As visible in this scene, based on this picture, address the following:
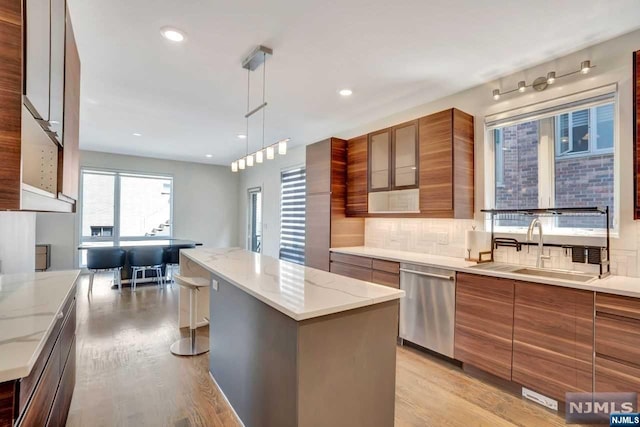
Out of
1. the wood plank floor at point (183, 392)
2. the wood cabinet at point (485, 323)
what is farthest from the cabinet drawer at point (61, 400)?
the wood cabinet at point (485, 323)

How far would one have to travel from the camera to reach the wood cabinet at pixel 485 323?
2410mm

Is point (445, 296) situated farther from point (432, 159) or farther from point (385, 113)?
point (385, 113)

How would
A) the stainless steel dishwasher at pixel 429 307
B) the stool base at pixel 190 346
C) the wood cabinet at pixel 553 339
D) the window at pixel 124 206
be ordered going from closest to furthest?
1. the wood cabinet at pixel 553 339
2. the stainless steel dishwasher at pixel 429 307
3. the stool base at pixel 190 346
4. the window at pixel 124 206

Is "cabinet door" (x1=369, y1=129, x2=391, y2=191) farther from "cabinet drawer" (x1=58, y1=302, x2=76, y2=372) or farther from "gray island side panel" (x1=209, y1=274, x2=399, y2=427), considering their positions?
"cabinet drawer" (x1=58, y1=302, x2=76, y2=372)

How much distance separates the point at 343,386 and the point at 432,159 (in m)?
2.45

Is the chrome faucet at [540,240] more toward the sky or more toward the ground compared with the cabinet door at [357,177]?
more toward the ground

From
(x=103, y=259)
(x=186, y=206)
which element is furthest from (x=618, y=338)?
(x=186, y=206)

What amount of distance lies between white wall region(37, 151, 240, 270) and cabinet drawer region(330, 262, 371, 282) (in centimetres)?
514

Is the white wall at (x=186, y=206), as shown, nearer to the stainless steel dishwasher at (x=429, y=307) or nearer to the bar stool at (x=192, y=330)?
the bar stool at (x=192, y=330)

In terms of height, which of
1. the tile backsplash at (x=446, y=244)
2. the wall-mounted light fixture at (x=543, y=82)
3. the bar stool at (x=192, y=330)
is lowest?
the bar stool at (x=192, y=330)

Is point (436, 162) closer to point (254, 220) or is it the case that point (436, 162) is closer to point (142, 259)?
point (142, 259)

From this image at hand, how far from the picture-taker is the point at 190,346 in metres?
3.20

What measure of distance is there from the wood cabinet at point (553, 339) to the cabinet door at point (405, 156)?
1559mm

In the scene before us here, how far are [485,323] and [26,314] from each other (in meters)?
2.94
